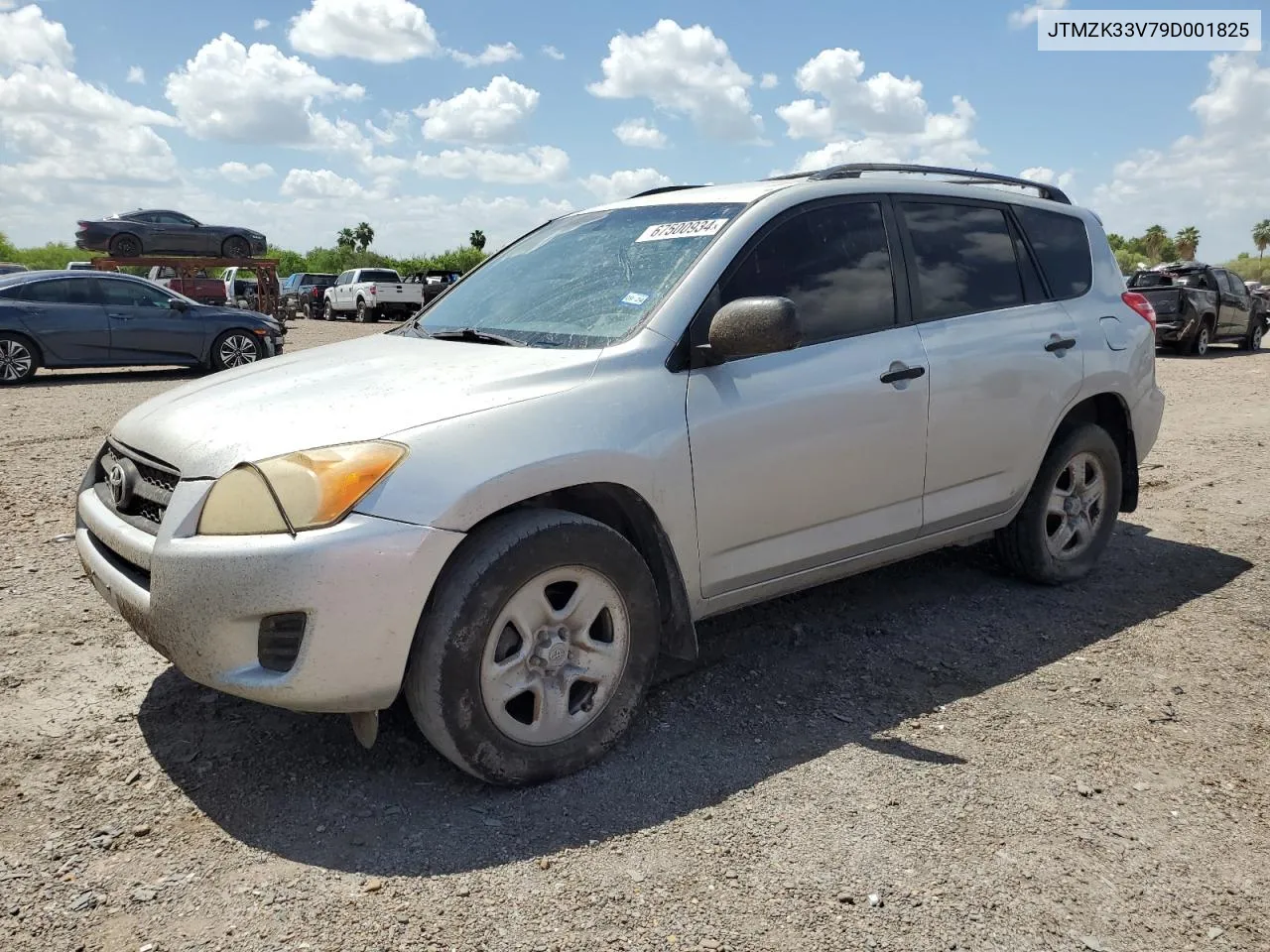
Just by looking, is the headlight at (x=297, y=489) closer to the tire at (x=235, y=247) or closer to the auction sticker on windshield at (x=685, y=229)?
the auction sticker on windshield at (x=685, y=229)

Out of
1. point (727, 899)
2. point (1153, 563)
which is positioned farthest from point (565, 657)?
point (1153, 563)

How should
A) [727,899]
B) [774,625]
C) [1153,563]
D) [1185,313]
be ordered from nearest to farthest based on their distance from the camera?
[727,899]
[774,625]
[1153,563]
[1185,313]

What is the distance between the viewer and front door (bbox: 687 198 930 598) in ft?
11.0

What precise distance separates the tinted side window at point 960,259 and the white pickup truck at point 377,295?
28.3m

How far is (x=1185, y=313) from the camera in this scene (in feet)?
60.8

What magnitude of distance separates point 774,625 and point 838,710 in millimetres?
836

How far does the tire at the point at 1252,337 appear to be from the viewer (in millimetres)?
20297

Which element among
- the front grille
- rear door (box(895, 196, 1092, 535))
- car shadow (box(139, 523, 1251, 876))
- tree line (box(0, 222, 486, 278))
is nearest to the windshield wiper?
the front grille

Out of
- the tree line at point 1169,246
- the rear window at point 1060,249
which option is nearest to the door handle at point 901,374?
the rear window at point 1060,249

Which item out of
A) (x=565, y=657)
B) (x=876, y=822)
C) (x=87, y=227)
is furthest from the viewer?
(x=87, y=227)

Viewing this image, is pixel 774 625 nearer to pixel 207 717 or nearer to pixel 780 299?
pixel 780 299

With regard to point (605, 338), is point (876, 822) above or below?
below

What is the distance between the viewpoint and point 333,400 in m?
3.05

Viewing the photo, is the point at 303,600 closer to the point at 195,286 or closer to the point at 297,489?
the point at 297,489
